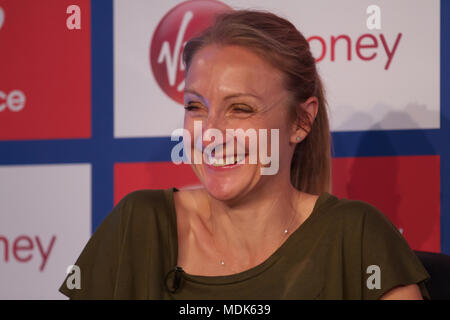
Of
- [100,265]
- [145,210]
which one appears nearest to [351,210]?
[145,210]

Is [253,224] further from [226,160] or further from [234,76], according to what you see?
[234,76]

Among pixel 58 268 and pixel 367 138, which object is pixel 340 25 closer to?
pixel 367 138

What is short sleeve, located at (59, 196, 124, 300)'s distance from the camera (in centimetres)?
135

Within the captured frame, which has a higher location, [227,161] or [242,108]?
[242,108]

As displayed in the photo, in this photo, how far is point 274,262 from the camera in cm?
132

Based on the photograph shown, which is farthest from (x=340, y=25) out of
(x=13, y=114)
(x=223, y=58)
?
(x=13, y=114)

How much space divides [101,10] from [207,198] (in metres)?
0.90

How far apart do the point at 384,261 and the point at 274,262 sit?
9.3 inches

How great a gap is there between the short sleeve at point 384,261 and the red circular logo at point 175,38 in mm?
885

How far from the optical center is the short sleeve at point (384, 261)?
127 cm

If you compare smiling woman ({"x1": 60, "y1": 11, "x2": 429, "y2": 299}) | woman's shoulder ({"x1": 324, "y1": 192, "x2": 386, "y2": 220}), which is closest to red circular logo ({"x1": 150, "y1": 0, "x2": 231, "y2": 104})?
smiling woman ({"x1": 60, "y1": 11, "x2": 429, "y2": 299})

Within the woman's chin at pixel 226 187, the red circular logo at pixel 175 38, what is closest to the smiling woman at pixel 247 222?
the woman's chin at pixel 226 187

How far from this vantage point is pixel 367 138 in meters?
1.97
